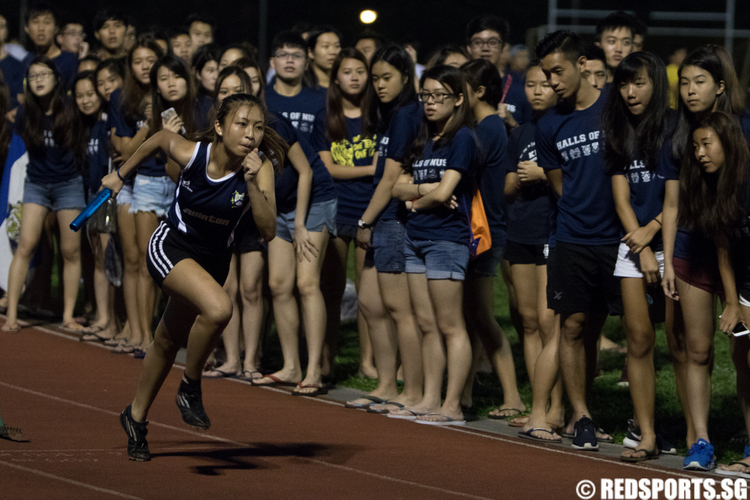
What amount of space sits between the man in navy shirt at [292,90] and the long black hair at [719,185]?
369 centimetres

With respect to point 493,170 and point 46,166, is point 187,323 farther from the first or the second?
point 46,166

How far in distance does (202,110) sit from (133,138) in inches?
23.8

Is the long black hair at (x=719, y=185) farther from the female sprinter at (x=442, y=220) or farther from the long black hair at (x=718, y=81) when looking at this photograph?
the female sprinter at (x=442, y=220)

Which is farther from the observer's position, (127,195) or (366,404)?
(127,195)

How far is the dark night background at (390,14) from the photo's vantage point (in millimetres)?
Answer: 20672

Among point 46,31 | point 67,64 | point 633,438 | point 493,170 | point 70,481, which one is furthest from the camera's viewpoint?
point 46,31

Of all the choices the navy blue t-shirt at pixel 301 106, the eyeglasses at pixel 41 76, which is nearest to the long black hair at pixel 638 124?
the navy blue t-shirt at pixel 301 106

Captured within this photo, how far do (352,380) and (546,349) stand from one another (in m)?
2.32

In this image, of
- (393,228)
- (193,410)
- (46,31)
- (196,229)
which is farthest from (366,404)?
(46,31)

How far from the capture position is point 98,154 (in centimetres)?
952

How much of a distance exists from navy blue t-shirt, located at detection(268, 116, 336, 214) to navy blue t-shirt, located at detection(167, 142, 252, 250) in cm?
210

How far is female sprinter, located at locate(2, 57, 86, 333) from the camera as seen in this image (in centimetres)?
977

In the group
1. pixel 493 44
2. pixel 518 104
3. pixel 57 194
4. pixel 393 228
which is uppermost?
pixel 493 44

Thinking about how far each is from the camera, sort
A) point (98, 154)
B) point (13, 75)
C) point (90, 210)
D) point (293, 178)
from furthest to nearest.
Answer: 1. point (13, 75)
2. point (98, 154)
3. point (293, 178)
4. point (90, 210)
